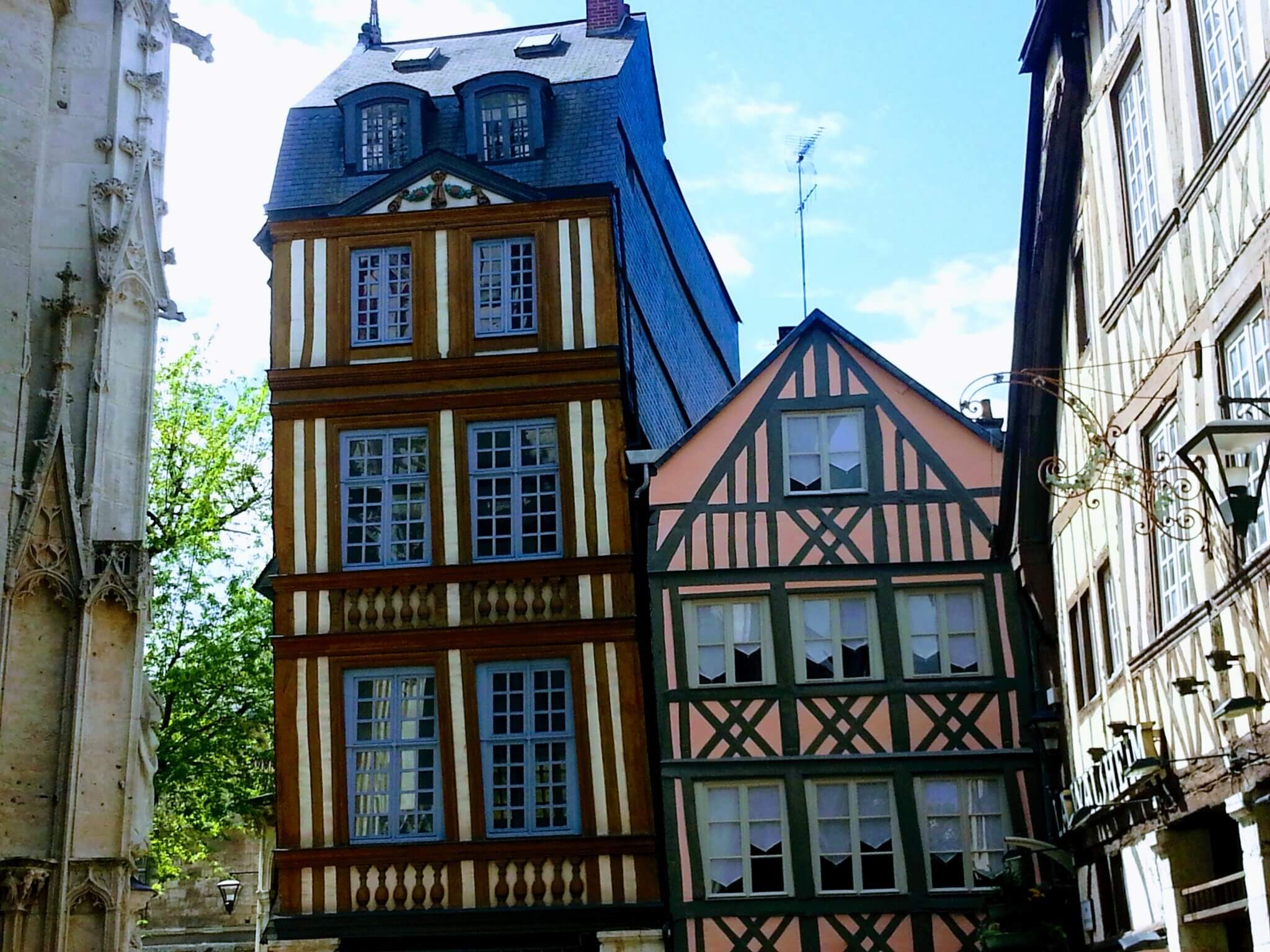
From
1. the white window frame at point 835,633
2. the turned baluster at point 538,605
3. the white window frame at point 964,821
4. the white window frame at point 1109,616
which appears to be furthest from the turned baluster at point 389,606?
the white window frame at point 1109,616

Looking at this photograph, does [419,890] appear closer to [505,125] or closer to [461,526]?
[461,526]

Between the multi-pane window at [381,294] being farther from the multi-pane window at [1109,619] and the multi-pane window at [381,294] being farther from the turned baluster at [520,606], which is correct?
the multi-pane window at [1109,619]

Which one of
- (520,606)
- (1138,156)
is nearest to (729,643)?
(520,606)

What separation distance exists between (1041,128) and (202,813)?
49.0 feet

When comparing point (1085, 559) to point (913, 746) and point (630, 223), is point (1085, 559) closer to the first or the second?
point (913, 746)

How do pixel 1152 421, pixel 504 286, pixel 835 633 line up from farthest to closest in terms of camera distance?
pixel 504 286
pixel 835 633
pixel 1152 421

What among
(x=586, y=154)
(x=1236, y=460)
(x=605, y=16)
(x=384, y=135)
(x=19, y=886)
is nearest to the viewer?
(x=1236, y=460)

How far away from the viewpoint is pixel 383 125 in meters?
21.1

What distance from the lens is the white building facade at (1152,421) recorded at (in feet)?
32.9

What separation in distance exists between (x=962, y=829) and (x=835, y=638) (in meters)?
2.28

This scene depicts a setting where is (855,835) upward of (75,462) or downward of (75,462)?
downward

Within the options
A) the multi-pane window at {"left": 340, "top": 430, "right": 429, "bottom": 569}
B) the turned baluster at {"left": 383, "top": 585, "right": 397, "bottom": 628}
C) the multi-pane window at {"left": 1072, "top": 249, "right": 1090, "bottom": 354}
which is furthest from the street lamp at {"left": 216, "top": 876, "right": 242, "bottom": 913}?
the multi-pane window at {"left": 1072, "top": 249, "right": 1090, "bottom": 354}

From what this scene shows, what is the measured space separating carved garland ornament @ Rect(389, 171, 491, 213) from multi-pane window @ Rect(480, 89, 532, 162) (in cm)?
73

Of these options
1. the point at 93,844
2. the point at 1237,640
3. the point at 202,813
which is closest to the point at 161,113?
the point at 93,844
